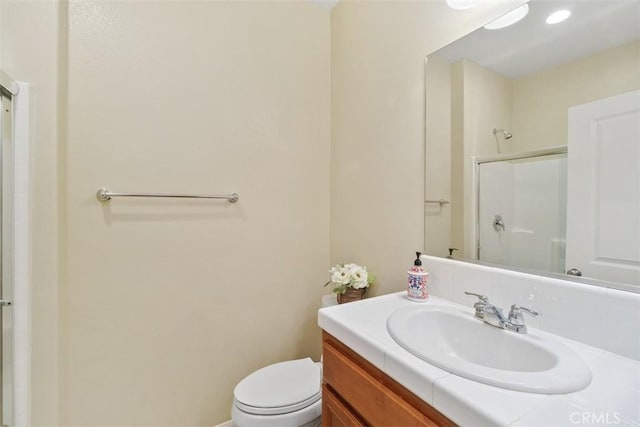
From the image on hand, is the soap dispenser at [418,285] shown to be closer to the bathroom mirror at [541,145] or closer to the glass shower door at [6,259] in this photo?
the bathroom mirror at [541,145]

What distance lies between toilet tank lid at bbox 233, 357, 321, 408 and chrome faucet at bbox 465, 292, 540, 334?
31.3 inches

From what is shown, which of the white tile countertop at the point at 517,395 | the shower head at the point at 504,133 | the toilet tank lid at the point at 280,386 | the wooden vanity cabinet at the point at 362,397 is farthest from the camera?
the toilet tank lid at the point at 280,386

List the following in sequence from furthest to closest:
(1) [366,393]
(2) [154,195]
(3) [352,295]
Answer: (3) [352,295]
(2) [154,195]
(1) [366,393]

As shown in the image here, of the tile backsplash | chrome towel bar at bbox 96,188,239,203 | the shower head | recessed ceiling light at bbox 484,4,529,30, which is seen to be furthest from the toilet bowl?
recessed ceiling light at bbox 484,4,529,30

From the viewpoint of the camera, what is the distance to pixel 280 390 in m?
1.25

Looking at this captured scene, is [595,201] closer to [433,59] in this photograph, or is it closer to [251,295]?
[433,59]

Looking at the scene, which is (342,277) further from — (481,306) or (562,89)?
(562,89)

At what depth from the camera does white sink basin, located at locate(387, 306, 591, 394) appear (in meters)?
→ 0.57

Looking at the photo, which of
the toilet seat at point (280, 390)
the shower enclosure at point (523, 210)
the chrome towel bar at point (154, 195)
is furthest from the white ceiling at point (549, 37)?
the toilet seat at point (280, 390)

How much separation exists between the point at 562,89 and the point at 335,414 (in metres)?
1.21

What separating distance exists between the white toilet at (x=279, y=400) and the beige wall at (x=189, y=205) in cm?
33

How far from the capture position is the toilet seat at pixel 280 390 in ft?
Answer: 3.77

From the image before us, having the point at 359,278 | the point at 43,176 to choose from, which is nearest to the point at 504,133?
the point at 359,278

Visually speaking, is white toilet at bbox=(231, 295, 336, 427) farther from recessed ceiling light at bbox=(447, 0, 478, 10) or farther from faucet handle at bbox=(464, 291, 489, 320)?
recessed ceiling light at bbox=(447, 0, 478, 10)
